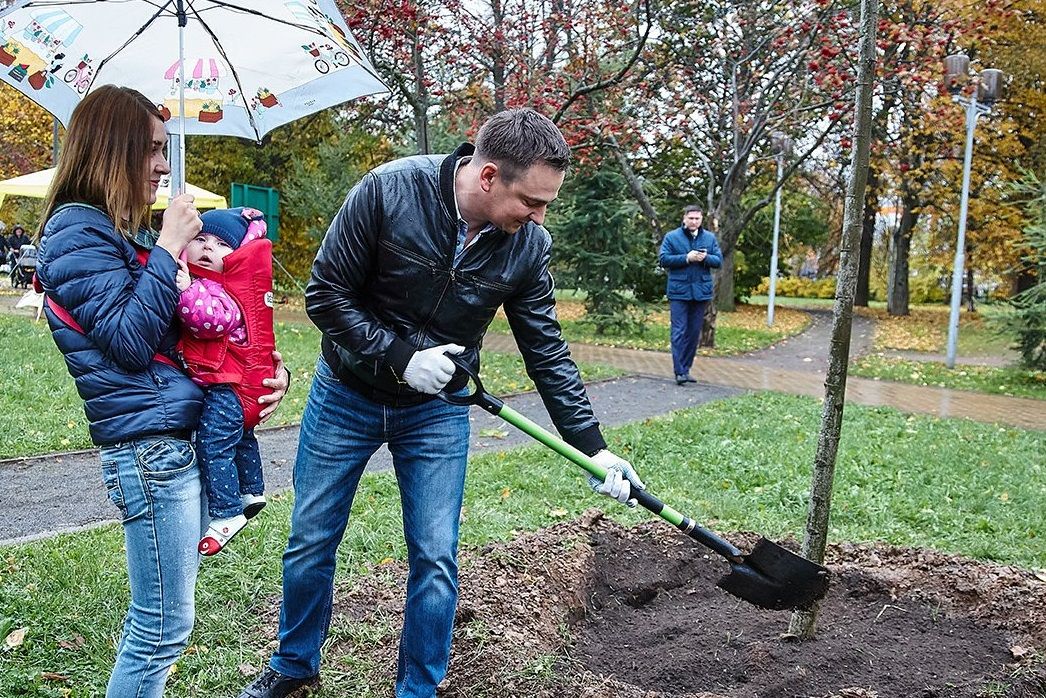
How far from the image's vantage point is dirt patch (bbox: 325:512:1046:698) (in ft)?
10.1

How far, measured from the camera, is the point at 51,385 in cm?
797

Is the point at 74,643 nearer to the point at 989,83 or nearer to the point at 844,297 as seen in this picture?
the point at 844,297

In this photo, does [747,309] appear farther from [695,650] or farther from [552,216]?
[695,650]

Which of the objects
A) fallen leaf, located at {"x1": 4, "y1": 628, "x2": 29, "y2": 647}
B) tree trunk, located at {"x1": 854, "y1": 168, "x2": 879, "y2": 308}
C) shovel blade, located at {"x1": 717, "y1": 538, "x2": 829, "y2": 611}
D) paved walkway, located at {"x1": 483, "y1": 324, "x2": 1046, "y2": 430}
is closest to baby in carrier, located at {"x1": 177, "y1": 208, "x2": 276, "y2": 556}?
fallen leaf, located at {"x1": 4, "y1": 628, "x2": 29, "y2": 647}

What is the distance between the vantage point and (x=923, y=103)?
15188 millimetres

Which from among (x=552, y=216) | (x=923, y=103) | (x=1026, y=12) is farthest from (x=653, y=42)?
(x=1026, y=12)

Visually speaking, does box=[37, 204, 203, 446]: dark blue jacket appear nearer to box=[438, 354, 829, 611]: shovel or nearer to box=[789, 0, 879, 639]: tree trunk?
box=[438, 354, 829, 611]: shovel

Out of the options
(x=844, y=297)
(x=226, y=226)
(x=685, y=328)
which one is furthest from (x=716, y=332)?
(x=226, y=226)

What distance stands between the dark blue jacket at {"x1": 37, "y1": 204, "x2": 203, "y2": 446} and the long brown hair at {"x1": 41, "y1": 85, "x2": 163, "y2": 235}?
0.17 ft

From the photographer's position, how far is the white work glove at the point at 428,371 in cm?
249

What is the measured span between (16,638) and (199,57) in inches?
89.3

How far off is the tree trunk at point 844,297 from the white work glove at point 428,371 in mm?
1410

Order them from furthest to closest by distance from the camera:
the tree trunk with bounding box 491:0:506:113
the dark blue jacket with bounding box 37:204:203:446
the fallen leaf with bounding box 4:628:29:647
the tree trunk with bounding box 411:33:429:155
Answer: the tree trunk with bounding box 491:0:506:113 < the tree trunk with bounding box 411:33:429:155 < the fallen leaf with bounding box 4:628:29:647 < the dark blue jacket with bounding box 37:204:203:446

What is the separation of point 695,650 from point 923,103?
47.1 feet
